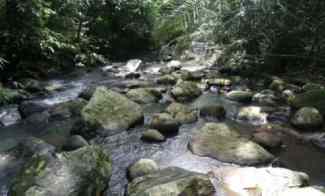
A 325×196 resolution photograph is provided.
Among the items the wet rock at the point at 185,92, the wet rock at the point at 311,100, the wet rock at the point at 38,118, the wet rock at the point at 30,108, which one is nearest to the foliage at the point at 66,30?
the wet rock at the point at 30,108

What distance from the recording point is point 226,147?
15.8 feet

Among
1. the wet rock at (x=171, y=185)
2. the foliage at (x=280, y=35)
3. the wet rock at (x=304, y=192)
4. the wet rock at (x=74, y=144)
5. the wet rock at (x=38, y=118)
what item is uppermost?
the foliage at (x=280, y=35)

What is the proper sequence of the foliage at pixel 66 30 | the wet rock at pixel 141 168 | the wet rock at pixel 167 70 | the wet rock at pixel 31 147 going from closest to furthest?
the wet rock at pixel 141 168 → the wet rock at pixel 31 147 → the foliage at pixel 66 30 → the wet rock at pixel 167 70

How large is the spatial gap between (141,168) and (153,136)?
44.3 inches

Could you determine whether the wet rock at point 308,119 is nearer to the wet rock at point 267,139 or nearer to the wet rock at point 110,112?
the wet rock at point 267,139

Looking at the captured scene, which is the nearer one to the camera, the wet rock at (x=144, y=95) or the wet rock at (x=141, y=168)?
the wet rock at (x=141, y=168)

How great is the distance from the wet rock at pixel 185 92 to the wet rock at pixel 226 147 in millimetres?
2301

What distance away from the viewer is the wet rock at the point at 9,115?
6.14m

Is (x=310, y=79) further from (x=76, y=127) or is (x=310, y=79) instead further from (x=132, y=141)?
(x=76, y=127)

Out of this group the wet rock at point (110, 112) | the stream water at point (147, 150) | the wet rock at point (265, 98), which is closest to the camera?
the stream water at point (147, 150)

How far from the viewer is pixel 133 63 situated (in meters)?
11.5

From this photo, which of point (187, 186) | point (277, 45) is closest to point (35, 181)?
point (187, 186)

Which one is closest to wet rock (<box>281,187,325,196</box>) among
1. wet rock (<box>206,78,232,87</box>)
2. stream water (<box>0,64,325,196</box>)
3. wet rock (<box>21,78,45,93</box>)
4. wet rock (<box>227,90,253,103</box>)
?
stream water (<box>0,64,325,196</box>)

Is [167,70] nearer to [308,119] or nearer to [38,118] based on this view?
[38,118]
